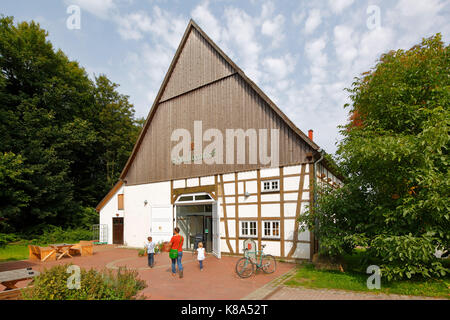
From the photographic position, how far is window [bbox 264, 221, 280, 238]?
41.7 ft

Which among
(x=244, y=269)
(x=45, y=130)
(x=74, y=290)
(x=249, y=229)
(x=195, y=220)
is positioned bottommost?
(x=244, y=269)

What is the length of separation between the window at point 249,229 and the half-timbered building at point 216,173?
5 cm

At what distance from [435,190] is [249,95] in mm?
8981

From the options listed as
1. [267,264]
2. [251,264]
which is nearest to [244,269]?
[251,264]

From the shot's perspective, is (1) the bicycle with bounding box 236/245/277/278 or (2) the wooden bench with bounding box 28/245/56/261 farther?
(2) the wooden bench with bounding box 28/245/56/261

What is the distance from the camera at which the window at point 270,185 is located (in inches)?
513

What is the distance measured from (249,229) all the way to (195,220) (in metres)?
5.64

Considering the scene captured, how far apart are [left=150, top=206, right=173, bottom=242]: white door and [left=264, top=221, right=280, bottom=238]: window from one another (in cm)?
648

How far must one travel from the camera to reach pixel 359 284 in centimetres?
819

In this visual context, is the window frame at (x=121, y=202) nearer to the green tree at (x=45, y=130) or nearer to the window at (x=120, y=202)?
the window at (x=120, y=202)

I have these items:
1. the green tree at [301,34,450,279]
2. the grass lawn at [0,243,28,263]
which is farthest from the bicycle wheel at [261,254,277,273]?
the grass lawn at [0,243,28,263]

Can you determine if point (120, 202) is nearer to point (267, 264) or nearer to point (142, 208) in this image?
point (142, 208)

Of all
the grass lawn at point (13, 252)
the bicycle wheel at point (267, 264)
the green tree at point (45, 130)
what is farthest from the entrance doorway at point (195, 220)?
the green tree at point (45, 130)

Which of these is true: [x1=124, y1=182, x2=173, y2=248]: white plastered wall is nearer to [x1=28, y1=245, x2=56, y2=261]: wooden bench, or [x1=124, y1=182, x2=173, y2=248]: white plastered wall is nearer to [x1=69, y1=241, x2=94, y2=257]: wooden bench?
[x1=69, y1=241, x2=94, y2=257]: wooden bench
